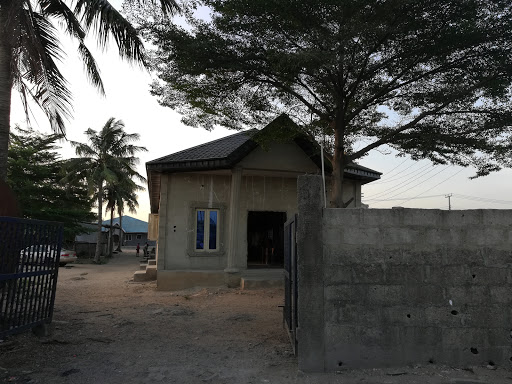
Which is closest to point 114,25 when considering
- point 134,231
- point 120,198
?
point 120,198

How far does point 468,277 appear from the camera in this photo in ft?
14.5

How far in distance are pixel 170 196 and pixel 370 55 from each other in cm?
731

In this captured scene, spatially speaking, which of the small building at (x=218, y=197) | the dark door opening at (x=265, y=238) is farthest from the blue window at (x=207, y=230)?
the dark door opening at (x=265, y=238)

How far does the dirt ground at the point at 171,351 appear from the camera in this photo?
Result: 4.20 metres

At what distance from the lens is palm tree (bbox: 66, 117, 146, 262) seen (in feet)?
89.4

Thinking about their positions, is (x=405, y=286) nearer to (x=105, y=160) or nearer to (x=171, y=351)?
(x=171, y=351)

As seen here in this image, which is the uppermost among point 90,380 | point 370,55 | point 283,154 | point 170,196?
point 370,55

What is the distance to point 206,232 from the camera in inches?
488

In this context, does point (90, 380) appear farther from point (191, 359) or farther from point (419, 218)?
point (419, 218)

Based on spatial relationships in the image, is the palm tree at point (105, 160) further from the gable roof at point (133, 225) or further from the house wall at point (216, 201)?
the gable roof at point (133, 225)

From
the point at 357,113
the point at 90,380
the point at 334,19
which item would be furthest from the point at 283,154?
the point at 90,380

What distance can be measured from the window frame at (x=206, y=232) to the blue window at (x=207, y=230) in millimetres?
35

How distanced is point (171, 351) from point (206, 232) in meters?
7.20

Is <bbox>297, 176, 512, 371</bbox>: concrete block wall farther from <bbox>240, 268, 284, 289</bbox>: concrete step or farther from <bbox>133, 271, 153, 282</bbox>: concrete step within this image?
<bbox>133, 271, 153, 282</bbox>: concrete step
